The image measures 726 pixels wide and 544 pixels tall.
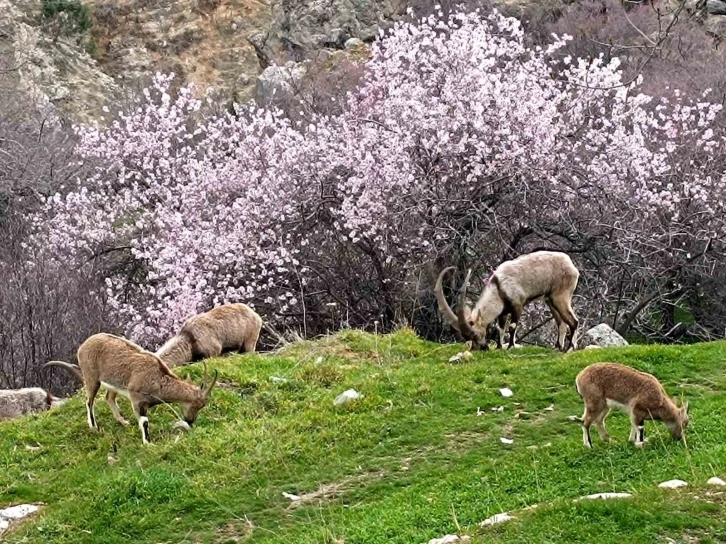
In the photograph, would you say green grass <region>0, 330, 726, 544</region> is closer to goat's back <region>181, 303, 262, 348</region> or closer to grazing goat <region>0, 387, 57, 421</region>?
goat's back <region>181, 303, 262, 348</region>

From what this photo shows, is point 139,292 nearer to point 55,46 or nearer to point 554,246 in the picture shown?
point 554,246

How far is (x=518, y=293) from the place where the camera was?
12.0 metres

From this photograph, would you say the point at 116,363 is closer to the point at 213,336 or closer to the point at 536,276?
the point at 213,336

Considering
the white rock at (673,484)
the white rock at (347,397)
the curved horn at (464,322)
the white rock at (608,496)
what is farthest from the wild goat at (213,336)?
the white rock at (673,484)

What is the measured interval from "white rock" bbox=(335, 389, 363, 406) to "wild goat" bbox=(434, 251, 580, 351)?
6.33 ft

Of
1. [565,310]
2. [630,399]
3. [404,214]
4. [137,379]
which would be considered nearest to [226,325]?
[137,379]

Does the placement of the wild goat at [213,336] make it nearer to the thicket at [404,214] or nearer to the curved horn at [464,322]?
the curved horn at [464,322]

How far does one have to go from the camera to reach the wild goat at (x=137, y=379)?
950 cm

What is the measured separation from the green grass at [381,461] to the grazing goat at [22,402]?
1.76 meters

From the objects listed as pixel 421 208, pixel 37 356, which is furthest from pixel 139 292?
pixel 421 208

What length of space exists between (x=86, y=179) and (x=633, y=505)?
21629mm

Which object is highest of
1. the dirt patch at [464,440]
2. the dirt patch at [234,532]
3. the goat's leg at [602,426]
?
the goat's leg at [602,426]

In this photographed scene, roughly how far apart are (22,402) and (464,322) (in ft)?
20.4

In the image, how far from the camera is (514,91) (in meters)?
17.6
